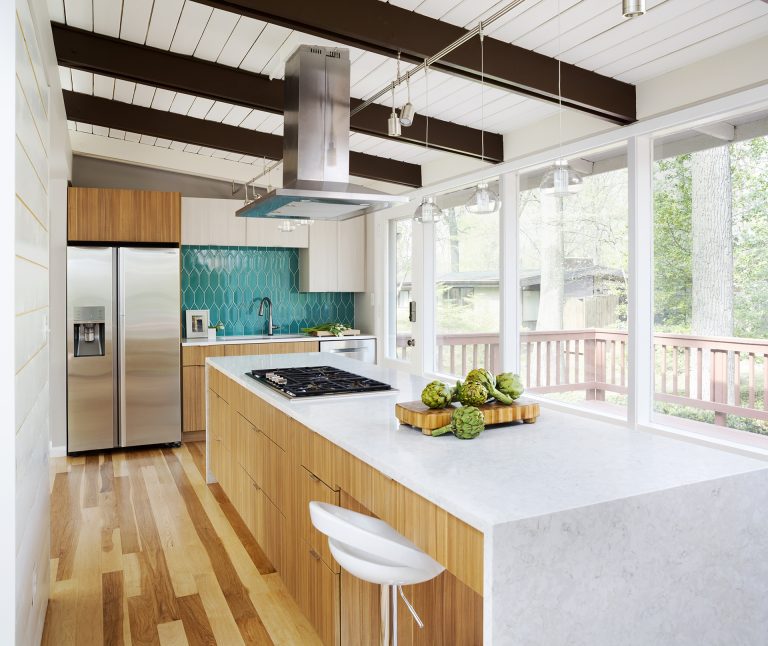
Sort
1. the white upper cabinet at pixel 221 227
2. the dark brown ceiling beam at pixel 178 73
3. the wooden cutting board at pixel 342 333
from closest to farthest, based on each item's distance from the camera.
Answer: the dark brown ceiling beam at pixel 178 73 → the white upper cabinet at pixel 221 227 → the wooden cutting board at pixel 342 333

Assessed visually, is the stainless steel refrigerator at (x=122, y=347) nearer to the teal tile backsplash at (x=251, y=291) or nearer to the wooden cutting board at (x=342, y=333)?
the teal tile backsplash at (x=251, y=291)

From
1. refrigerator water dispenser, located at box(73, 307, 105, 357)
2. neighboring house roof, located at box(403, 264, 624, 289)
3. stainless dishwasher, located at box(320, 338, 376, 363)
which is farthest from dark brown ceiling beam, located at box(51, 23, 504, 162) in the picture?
stainless dishwasher, located at box(320, 338, 376, 363)

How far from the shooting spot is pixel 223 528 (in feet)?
11.5

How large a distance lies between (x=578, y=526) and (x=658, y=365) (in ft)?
7.90

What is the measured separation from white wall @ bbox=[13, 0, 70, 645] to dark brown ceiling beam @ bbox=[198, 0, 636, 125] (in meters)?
0.91

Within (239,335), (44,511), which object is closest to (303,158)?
(44,511)

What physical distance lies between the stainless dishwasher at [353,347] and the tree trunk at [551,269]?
2.36m

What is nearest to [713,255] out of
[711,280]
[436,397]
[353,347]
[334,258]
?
[711,280]

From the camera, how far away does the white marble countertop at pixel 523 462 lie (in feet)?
4.61

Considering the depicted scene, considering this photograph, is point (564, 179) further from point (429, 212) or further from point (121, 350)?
point (121, 350)

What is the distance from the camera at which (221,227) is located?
594 cm

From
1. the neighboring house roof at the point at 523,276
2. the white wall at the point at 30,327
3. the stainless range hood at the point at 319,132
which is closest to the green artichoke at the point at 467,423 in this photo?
the white wall at the point at 30,327

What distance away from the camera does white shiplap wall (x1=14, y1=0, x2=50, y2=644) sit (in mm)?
1688

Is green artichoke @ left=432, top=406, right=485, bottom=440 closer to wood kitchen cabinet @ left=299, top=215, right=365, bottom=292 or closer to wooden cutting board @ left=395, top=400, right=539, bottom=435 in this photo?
wooden cutting board @ left=395, top=400, right=539, bottom=435
